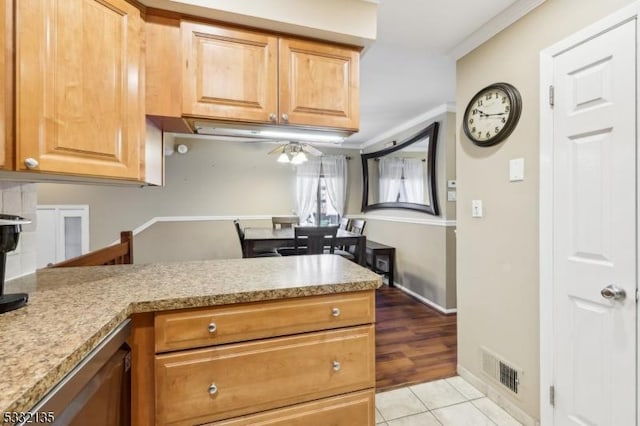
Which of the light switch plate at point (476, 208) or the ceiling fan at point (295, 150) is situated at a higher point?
the ceiling fan at point (295, 150)

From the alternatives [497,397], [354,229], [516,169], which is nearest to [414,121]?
[354,229]

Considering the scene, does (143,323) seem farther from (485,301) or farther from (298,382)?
(485,301)

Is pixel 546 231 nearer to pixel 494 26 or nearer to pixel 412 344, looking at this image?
pixel 494 26

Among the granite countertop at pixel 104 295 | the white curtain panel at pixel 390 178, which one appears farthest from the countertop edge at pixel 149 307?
the white curtain panel at pixel 390 178

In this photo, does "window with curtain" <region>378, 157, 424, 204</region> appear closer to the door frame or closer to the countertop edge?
the door frame

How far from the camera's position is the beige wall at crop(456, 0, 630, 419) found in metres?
1.64

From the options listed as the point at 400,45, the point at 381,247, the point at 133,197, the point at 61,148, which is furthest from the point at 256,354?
the point at 133,197

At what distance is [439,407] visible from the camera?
6.14 feet

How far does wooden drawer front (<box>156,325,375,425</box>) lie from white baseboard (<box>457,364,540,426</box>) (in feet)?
3.45

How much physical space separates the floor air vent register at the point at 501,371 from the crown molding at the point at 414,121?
2.53m

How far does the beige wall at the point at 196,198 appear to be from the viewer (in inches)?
179

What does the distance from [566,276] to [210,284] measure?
1662mm

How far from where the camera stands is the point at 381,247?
15.0 feet

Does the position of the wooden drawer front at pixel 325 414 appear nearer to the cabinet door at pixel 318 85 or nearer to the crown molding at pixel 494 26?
the cabinet door at pixel 318 85
